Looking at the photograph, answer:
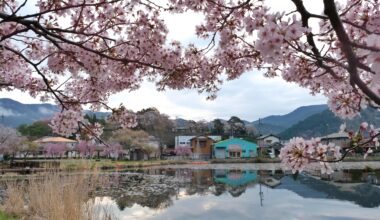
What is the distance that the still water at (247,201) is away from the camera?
12539 millimetres

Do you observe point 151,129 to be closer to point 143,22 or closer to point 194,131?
point 194,131

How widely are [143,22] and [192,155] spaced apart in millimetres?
60038

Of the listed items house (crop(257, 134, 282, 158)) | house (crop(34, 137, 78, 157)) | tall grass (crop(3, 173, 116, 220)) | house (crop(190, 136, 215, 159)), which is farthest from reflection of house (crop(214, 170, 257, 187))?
house (crop(257, 134, 282, 158))

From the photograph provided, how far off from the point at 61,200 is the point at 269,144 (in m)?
72.6

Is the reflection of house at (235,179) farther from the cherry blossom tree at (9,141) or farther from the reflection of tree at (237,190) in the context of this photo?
the cherry blossom tree at (9,141)

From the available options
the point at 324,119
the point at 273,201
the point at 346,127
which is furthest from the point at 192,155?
the point at 324,119

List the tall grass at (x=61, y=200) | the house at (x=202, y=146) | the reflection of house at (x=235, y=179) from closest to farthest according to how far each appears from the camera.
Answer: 1. the tall grass at (x=61, y=200)
2. the reflection of house at (x=235, y=179)
3. the house at (x=202, y=146)

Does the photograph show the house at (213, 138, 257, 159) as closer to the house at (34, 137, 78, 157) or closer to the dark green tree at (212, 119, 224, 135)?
the dark green tree at (212, 119, 224, 135)

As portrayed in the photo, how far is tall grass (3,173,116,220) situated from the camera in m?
6.71

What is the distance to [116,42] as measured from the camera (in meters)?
4.34

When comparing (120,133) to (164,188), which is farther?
(120,133)

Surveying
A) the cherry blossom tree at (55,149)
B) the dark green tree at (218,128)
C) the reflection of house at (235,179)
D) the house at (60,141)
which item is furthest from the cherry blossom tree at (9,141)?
the dark green tree at (218,128)

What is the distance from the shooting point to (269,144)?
77.2 meters

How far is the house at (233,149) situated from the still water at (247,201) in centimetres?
4141
